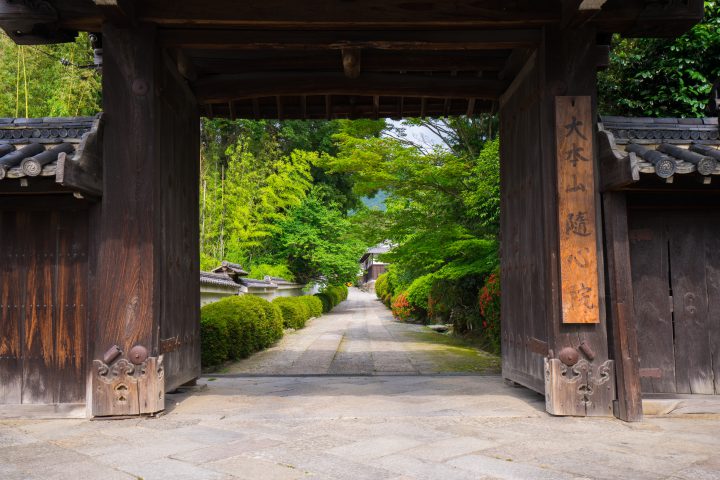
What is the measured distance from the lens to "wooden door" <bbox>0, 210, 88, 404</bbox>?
18.4 feet

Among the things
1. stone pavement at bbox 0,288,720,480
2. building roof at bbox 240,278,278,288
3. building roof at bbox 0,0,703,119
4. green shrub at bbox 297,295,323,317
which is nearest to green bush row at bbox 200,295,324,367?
building roof at bbox 240,278,278,288

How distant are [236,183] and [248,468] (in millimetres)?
23572

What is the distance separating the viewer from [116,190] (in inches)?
217

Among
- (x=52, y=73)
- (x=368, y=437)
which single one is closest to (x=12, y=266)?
(x=368, y=437)

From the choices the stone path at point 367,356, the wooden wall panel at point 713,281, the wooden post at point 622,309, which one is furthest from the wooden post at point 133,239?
the wooden wall panel at point 713,281

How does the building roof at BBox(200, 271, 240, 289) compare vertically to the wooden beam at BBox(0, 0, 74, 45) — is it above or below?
below

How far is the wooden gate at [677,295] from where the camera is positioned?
227 inches

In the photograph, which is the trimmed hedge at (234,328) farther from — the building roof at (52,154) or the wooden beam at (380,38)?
the wooden beam at (380,38)

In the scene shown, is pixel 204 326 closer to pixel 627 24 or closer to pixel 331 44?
pixel 331 44

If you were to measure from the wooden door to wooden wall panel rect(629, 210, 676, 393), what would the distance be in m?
5.49

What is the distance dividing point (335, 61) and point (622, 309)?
14.2 feet

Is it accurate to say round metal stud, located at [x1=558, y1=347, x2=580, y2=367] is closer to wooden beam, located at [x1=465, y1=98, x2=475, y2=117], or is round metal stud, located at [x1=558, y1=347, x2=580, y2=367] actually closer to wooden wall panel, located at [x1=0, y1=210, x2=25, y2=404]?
wooden beam, located at [x1=465, y1=98, x2=475, y2=117]

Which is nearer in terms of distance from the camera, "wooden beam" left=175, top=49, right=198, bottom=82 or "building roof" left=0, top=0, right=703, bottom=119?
"building roof" left=0, top=0, right=703, bottom=119

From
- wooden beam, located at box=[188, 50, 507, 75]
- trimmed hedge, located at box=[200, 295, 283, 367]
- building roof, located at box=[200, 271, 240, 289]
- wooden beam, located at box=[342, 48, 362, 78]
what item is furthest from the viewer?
building roof, located at box=[200, 271, 240, 289]
